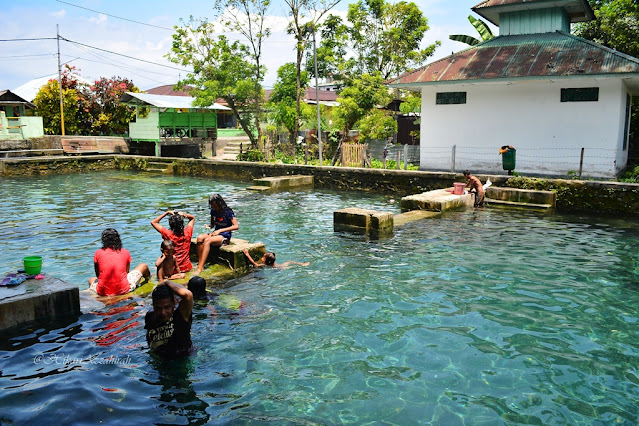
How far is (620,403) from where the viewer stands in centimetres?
544

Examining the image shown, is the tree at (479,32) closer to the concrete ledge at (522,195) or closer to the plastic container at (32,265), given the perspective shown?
the concrete ledge at (522,195)

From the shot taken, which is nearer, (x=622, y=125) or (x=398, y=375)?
(x=398, y=375)

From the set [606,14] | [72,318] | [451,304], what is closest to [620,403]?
[451,304]

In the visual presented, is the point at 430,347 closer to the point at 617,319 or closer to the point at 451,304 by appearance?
the point at 451,304

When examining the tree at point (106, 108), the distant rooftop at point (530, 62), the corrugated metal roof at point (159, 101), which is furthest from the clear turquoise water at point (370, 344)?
the tree at point (106, 108)

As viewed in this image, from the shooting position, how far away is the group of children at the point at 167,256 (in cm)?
790

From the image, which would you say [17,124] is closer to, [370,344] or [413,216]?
[413,216]

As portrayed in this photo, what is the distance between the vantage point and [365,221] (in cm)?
1335

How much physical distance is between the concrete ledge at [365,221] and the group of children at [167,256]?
10.9ft

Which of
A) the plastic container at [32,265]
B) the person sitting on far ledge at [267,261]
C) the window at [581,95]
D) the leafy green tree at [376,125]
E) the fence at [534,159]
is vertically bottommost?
the person sitting on far ledge at [267,261]

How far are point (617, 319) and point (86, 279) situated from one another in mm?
8806

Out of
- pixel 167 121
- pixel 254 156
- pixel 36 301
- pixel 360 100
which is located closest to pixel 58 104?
pixel 167 121

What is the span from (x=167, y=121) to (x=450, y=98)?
1939 centimetres

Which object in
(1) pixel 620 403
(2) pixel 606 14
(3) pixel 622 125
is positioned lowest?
(1) pixel 620 403
